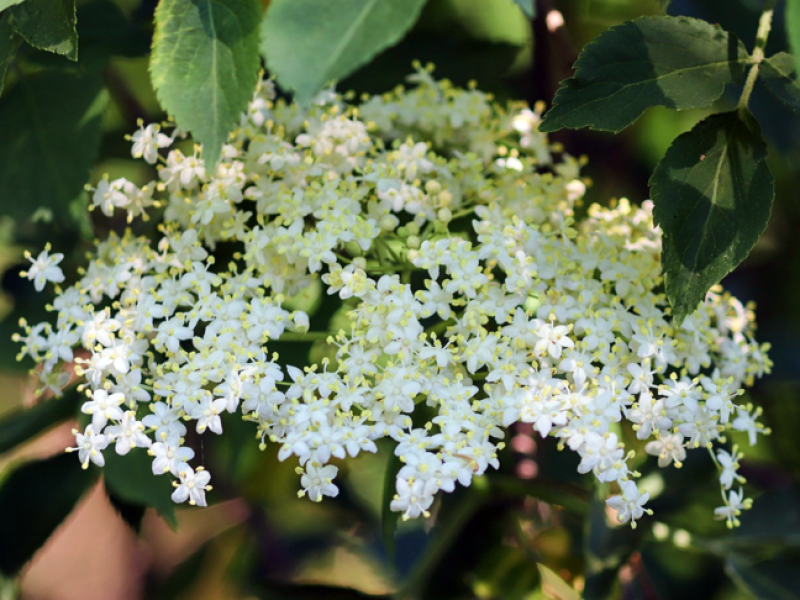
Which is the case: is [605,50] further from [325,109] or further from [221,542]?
[221,542]

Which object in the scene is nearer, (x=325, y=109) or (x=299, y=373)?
(x=299, y=373)

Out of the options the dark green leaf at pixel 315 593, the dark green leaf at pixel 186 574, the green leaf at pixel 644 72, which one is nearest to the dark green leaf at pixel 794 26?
the green leaf at pixel 644 72

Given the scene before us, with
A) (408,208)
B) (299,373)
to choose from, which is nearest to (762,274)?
(408,208)

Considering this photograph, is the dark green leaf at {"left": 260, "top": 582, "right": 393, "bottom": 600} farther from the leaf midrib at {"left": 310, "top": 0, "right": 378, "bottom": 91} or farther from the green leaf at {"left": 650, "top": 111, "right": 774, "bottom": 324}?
the leaf midrib at {"left": 310, "top": 0, "right": 378, "bottom": 91}

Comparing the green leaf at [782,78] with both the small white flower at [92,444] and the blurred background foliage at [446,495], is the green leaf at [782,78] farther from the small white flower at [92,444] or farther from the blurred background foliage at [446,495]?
the small white flower at [92,444]


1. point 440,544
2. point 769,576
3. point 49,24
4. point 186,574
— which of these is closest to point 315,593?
point 440,544

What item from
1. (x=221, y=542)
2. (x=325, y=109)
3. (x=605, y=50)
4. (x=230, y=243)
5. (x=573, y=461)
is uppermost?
(x=605, y=50)
